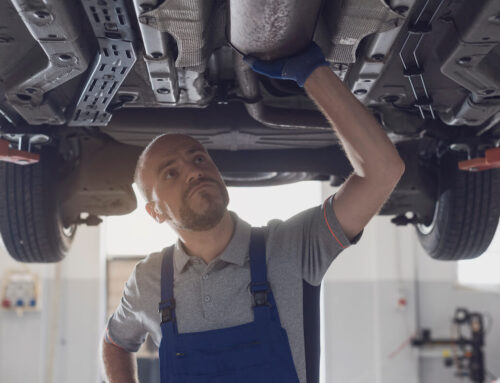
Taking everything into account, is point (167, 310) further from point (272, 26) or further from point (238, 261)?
point (272, 26)

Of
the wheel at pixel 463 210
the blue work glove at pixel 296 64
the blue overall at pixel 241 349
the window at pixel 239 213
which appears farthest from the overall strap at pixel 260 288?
the window at pixel 239 213

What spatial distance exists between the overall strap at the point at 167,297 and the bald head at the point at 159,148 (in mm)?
231

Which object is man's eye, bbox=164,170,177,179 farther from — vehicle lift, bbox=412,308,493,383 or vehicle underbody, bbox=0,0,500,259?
vehicle lift, bbox=412,308,493,383

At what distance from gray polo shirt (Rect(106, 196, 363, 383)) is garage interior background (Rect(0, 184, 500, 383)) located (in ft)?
12.6

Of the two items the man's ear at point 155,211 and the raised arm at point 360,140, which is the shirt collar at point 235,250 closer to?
the man's ear at point 155,211

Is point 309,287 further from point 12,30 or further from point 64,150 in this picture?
point 64,150

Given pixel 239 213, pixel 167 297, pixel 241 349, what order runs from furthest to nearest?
pixel 239 213, pixel 167 297, pixel 241 349

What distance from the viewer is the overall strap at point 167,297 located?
144 centimetres

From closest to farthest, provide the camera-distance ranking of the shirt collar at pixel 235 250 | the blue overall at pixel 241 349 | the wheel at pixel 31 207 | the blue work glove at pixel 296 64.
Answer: the blue work glove at pixel 296 64 < the blue overall at pixel 241 349 < the shirt collar at pixel 235 250 < the wheel at pixel 31 207

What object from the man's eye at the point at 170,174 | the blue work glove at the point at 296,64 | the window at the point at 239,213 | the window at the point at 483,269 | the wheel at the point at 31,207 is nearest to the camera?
the blue work glove at the point at 296,64

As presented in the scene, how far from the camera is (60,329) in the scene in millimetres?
5129

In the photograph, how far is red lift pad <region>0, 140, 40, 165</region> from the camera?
161 cm

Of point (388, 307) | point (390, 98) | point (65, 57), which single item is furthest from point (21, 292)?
point (390, 98)

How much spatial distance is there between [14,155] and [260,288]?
33.5 inches
